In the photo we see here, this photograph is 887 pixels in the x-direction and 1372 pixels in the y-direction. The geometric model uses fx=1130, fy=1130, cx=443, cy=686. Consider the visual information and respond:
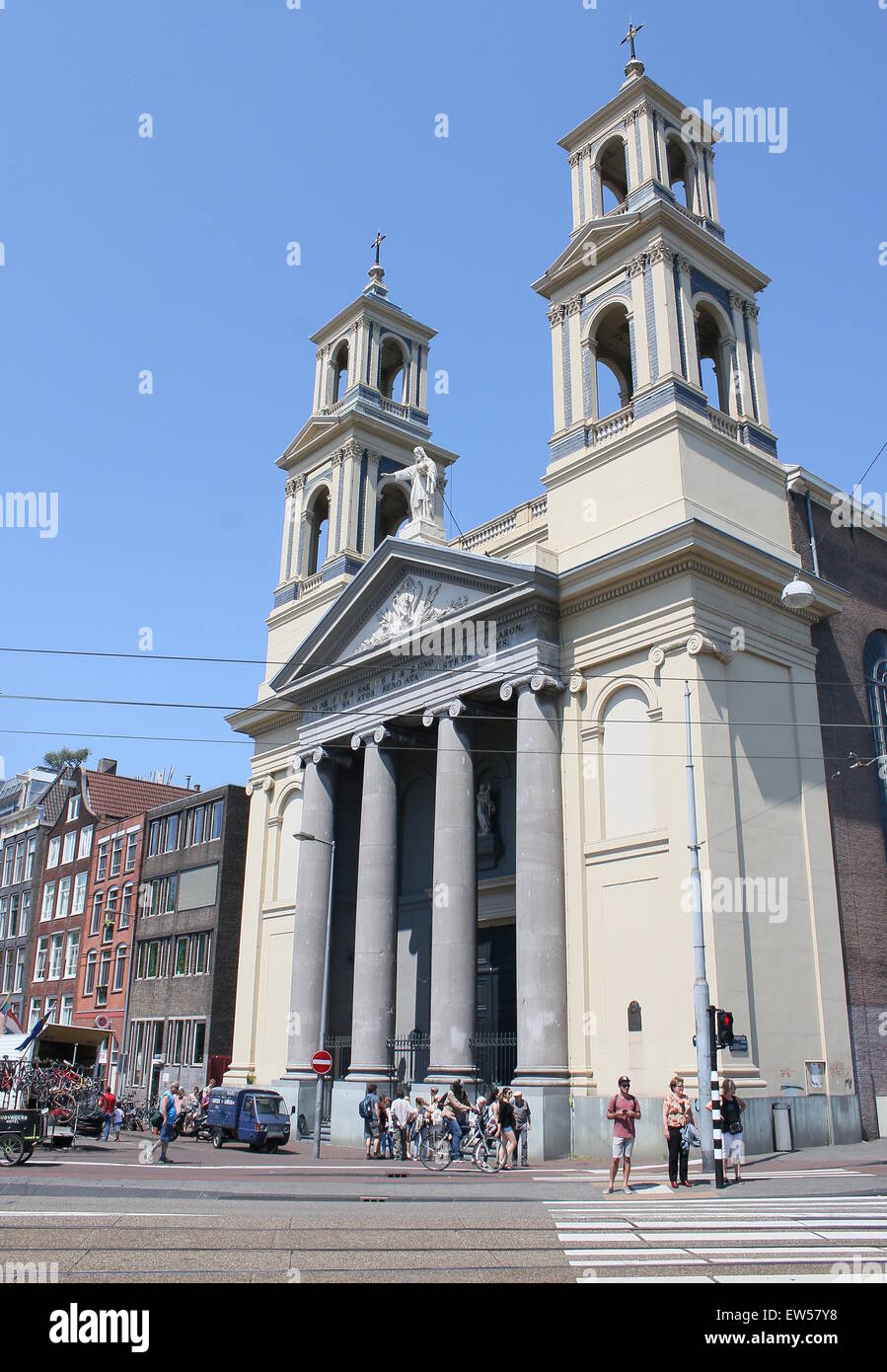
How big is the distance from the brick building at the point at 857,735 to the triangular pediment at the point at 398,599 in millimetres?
9369

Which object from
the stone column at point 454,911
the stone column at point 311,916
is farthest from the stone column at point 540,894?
the stone column at point 311,916

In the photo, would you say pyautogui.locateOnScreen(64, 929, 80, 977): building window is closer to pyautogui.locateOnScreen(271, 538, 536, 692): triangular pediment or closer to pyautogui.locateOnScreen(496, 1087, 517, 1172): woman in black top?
pyautogui.locateOnScreen(271, 538, 536, 692): triangular pediment

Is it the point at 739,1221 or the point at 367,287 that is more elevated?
the point at 367,287

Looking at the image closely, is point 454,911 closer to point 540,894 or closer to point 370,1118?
point 540,894

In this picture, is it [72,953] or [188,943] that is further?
[72,953]

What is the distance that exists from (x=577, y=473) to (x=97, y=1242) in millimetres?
25391

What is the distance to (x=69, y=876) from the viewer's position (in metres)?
63.5

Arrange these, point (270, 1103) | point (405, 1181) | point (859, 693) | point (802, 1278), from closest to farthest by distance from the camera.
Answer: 1. point (802, 1278)
2. point (405, 1181)
3. point (270, 1103)
4. point (859, 693)

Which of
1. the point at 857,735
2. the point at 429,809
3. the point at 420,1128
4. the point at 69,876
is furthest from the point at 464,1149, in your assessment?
the point at 69,876

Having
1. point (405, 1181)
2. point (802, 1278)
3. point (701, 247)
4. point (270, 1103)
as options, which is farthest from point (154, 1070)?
point (802, 1278)

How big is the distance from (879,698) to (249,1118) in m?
21.6

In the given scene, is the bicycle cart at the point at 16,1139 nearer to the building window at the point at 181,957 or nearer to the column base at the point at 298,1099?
the column base at the point at 298,1099
